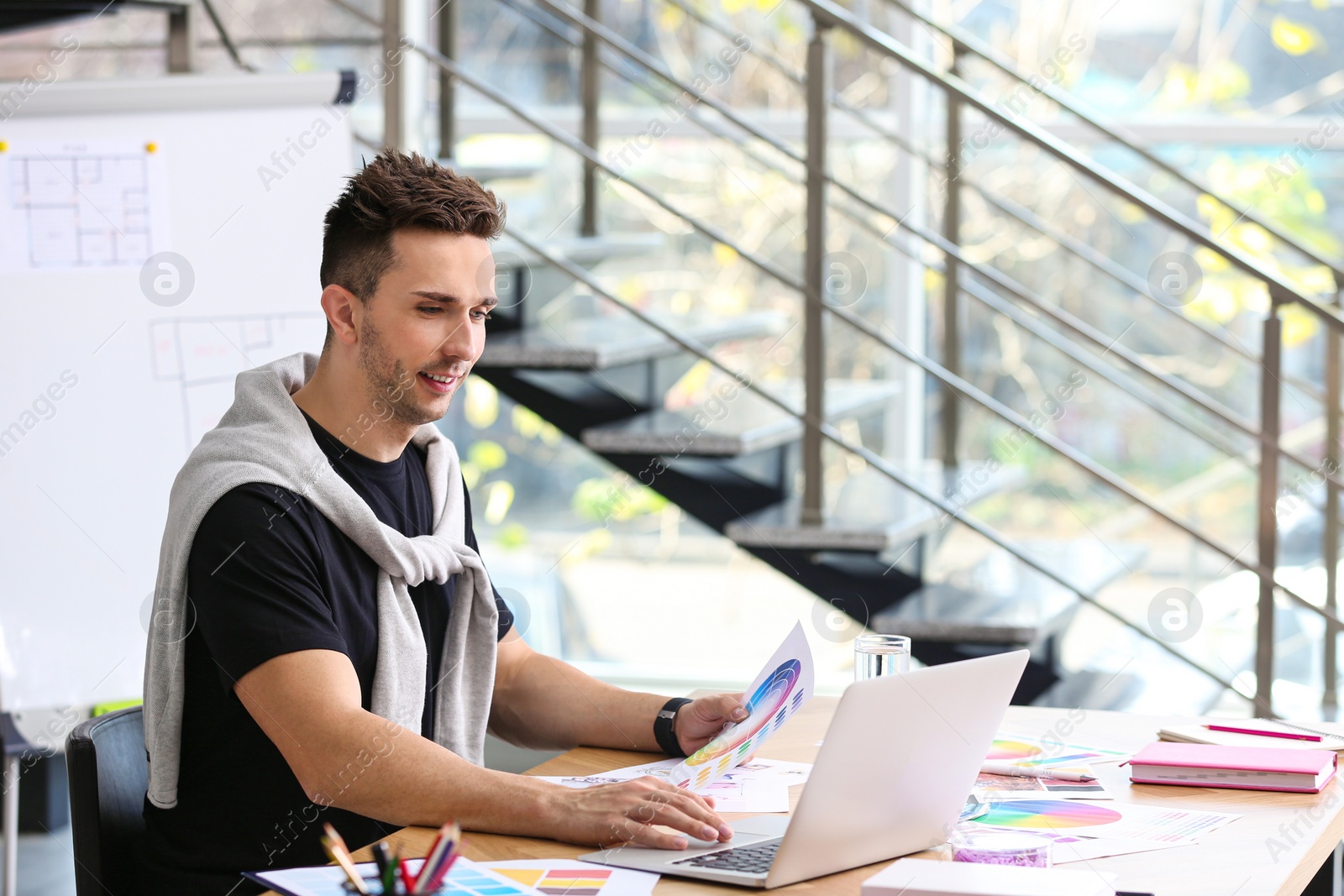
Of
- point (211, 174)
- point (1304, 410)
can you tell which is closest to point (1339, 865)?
point (1304, 410)

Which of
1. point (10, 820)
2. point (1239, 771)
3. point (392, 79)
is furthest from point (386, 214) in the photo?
point (10, 820)

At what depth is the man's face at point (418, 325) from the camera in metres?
1.43

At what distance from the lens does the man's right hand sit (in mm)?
1057

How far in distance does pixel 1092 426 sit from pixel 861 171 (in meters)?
0.84

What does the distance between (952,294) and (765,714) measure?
1769 millimetres

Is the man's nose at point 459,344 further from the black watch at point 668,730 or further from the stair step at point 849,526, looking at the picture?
the stair step at point 849,526

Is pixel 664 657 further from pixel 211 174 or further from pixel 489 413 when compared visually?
pixel 211 174

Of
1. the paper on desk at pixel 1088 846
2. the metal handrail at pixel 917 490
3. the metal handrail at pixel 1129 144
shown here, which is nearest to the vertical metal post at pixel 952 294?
the metal handrail at pixel 1129 144

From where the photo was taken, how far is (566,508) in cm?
363

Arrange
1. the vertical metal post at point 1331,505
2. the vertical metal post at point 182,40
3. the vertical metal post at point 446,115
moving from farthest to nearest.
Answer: the vertical metal post at point 446,115 < the vertical metal post at point 182,40 < the vertical metal post at point 1331,505

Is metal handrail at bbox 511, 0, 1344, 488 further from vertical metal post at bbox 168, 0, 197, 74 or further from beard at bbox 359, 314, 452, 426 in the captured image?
beard at bbox 359, 314, 452, 426

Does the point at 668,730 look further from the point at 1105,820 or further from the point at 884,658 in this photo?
the point at 1105,820

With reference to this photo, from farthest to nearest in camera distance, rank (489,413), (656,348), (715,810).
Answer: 1. (489,413)
2. (656,348)
3. (715,810)

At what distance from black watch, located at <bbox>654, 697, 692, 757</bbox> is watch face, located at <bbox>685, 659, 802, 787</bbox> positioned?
0.10 meters
